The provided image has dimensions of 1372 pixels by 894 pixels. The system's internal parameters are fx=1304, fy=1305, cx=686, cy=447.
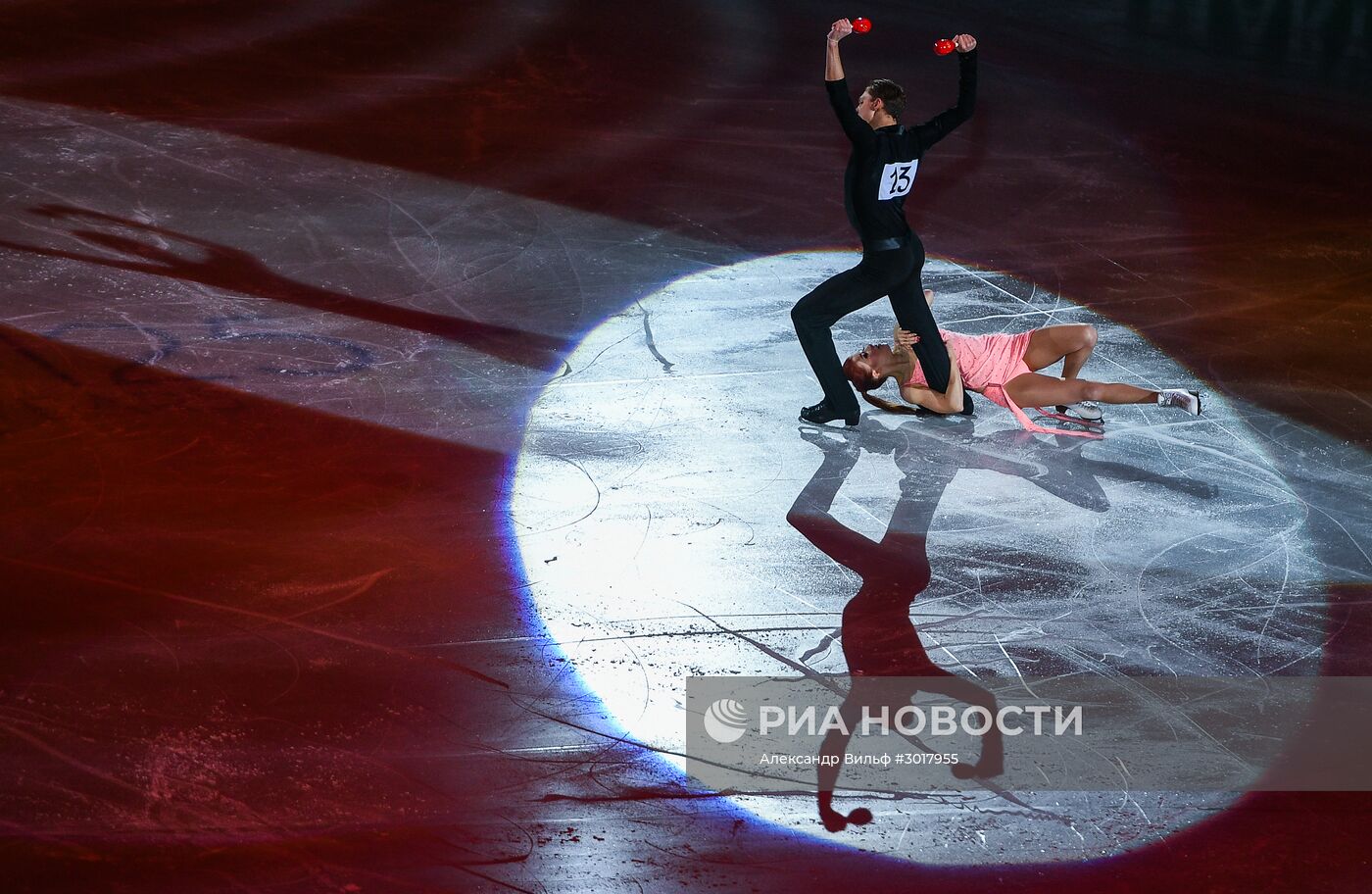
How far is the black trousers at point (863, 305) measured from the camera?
692 centimetres

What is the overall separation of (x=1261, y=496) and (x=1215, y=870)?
2.84 metres

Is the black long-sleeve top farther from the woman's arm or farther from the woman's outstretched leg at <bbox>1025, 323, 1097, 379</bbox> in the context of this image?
the woman's outstretched leg at <bbox>1025, 323, 1097, 379</bbox>

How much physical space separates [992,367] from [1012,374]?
0.13m

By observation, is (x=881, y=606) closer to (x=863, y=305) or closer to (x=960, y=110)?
(x=863, y=305)

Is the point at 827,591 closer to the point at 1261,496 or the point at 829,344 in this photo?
the point at 829,344

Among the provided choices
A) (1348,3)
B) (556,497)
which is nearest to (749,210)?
(556,497)

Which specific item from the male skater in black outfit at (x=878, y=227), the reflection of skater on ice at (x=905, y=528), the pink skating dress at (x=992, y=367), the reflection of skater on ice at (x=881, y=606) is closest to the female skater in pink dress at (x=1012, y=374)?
the pink skating dress at (x=992, y=367)

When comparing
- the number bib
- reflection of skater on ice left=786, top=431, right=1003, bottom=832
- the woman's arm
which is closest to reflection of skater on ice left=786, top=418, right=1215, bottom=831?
reflection of skater on ice left=786, top=431, right=1003, bottom=832

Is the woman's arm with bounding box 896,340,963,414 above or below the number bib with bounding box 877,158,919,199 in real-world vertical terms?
below

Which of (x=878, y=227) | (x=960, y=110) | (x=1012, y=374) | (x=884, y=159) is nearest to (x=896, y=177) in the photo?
(x=884, y=159)

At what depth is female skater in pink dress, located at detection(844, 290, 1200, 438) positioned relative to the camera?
23.3ft

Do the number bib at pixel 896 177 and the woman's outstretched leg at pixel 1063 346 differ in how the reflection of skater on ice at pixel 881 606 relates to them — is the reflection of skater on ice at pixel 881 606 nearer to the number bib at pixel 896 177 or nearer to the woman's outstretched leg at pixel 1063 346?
the woman's outstretched leg at pixel 1063 346

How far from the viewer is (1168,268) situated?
30.6 feet

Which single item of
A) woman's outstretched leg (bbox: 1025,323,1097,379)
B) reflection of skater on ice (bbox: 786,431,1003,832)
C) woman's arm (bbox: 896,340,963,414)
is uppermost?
woman's outstretched leg (bbox: 1025,323,1097,379)
